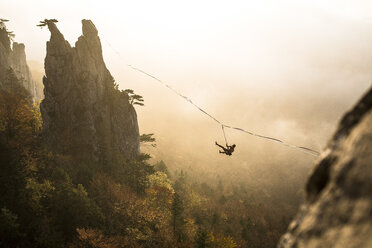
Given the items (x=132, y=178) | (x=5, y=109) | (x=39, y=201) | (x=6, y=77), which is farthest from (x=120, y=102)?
(x=6, y=77)

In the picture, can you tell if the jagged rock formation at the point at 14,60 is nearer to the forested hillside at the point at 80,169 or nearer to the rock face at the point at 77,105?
the forested hillside at the point at 80,169

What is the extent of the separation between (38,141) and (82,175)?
1156 centimetres

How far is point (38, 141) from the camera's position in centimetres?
3831

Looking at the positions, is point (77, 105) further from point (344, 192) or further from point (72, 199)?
point (344, 192)

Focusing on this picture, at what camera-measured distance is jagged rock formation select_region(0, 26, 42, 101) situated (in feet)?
164

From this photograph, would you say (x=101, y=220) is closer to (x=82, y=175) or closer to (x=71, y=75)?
(x=82, y=175)

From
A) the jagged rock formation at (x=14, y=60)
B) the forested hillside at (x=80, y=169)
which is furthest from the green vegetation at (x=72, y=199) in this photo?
the jagged rock formation at (x=14, y=60)

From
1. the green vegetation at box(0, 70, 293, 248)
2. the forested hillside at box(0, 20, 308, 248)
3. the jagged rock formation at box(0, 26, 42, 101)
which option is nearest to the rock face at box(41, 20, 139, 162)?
the forested hillside at box(0, 20, 308, 248)

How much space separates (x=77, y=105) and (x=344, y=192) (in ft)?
151

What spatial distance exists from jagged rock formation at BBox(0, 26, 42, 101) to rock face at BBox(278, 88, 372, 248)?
64643 mm

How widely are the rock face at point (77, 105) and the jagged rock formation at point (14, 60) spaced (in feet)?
62.1

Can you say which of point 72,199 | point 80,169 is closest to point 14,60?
point 80,169

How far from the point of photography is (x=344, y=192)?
7.26ft

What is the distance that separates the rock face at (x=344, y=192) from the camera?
6.57 ft
